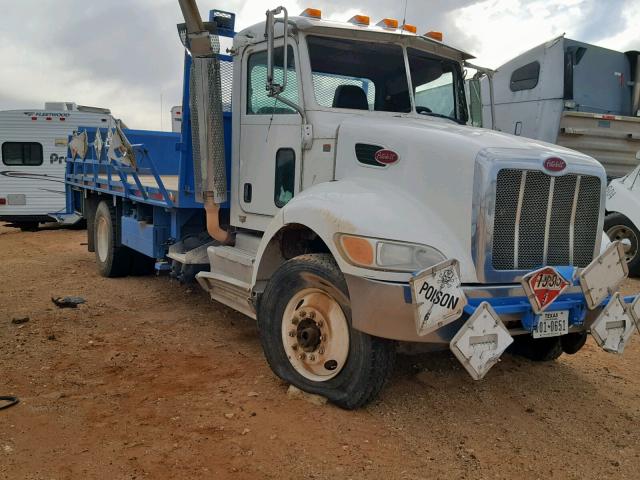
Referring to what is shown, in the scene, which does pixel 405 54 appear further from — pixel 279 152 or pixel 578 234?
pixel 578 234

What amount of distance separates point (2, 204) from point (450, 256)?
1341 centimetres

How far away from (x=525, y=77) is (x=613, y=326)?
8256 mm

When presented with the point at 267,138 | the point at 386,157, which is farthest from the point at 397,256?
the point at 267,138

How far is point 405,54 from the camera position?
185 inches

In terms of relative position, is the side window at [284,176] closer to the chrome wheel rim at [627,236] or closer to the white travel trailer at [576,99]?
the white travel trailer at [576,99]

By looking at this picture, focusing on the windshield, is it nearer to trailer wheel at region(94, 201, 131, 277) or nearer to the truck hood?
the truck hood

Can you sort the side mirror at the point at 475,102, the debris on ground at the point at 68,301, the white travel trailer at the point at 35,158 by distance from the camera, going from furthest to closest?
the white travel trailer at the point at 35,158
the debris on ground at the point at 68,301
the side mirror at the point at 475,102

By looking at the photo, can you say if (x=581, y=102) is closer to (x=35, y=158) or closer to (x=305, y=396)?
(x=305, y=396)

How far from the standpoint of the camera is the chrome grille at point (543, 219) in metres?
3.52

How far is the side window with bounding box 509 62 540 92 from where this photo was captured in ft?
35.1

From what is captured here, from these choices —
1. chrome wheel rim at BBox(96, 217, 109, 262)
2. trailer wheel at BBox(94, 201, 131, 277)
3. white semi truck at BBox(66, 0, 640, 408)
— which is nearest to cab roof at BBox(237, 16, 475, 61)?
white semi truck at BBox(66, 0, 640, 408)

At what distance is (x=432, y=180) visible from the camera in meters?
A: 3.63

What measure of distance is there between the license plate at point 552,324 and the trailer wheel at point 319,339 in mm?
858

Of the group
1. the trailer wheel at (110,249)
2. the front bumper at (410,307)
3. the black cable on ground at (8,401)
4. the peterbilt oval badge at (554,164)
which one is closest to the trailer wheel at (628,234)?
the peterbilt oval badge at (554,164)
